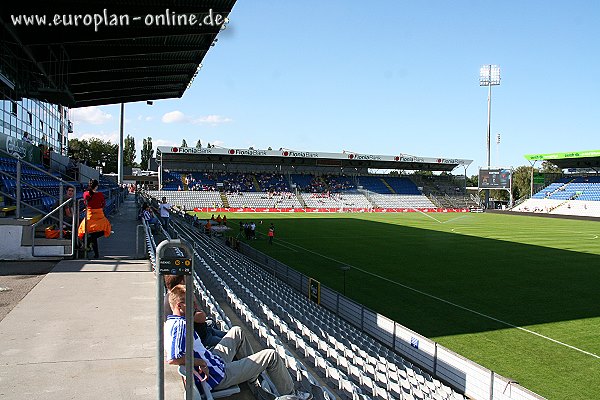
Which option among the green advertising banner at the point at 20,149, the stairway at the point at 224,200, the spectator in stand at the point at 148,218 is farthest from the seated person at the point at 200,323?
the stairway at the point at 224,200

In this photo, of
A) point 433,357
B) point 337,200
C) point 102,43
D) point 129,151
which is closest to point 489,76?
point 337,200

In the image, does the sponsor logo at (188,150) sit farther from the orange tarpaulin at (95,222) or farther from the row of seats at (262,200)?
the orange tarpaulin at (95,222)

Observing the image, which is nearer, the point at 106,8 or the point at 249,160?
the point at 106,8

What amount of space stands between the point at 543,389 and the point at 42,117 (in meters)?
32.9

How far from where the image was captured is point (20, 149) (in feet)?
74.0

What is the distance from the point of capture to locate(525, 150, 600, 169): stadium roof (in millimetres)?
67956

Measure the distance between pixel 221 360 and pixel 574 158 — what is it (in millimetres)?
80369

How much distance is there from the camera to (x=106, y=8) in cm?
1909

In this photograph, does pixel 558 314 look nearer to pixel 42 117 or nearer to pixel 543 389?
pixel 543 389

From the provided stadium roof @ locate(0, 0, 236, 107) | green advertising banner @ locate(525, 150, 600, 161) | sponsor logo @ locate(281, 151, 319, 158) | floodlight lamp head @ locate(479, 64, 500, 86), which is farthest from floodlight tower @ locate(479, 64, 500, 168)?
stadium roof @ locate(0, 0, 236, 107)

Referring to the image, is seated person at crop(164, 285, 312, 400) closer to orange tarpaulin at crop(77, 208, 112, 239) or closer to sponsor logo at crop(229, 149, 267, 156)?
orange tarpaulin at crop(77, 208, 112, 239)

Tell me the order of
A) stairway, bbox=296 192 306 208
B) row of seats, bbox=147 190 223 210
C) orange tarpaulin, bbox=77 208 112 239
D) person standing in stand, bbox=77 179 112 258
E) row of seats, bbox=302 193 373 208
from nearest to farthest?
person standing in stand, bbox=77 179 112 258 → orange tarpaulin, bbox=77 208 112 239 → row of seats, bbox=147 190 223 210 → stairway, bbox=296 192 306 208 → row of seats, bbox=302 193 373 208

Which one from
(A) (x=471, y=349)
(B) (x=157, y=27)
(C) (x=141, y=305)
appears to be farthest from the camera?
(B) (x=157, y=27)

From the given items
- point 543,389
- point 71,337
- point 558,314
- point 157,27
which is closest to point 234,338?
point 71,337
